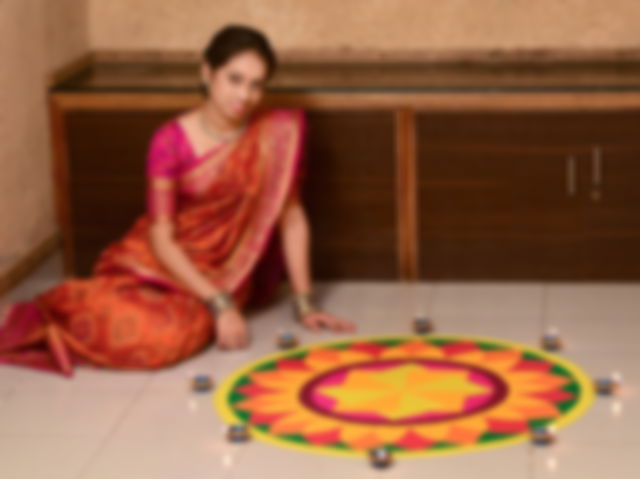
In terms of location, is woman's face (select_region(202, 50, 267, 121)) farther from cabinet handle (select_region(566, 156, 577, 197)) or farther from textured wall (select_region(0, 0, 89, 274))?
cabinet handle (select_region(566, 156, 577, 197))

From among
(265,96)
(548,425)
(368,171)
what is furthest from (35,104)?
(548,425)

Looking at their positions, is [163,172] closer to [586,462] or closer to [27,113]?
[27,113]

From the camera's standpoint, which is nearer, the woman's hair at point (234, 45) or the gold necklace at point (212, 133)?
the woman's hair at point (234, 45)

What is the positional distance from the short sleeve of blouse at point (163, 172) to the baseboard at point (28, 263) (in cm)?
82

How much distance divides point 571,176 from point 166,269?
4.48 ft

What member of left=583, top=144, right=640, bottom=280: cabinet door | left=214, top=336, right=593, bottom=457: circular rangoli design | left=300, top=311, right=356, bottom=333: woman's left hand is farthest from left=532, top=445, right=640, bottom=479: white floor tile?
left=583, top=144, right=640, bottom=280: cabinet door

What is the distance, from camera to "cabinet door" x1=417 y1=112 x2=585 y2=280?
4684 mm

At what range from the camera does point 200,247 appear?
14.4ft

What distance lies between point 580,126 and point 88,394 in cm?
181

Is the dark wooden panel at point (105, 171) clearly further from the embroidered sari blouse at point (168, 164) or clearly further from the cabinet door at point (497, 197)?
the cabinet door at point (497, 197)

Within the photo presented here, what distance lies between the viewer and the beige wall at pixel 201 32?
4902 millimetres

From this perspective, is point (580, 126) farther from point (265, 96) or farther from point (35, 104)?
point (35, 104)

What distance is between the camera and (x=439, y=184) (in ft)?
15.6

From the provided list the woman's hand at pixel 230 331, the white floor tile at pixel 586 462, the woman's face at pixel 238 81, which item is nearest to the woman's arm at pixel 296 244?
the woman's hand at pixel 230 331
